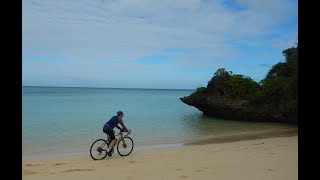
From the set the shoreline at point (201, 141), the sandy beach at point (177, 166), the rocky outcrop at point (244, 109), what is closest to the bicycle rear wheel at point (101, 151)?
the sandy beach at point (177, 166)

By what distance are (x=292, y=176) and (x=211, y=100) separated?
23.1 metres

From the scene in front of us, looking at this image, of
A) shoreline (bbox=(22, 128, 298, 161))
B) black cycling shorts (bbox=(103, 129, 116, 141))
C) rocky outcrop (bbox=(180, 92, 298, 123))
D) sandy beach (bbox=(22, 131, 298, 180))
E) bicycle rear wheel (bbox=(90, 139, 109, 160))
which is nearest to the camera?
sandy beach (bbox=(22, 131, 298, 180))

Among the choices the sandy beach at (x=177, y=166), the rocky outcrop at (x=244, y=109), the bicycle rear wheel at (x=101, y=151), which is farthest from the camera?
the rocky outcrop at (x=244, y=109)

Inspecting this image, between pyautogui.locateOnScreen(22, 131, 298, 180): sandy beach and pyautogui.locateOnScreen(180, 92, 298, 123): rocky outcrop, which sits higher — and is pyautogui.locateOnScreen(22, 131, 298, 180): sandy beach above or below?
below

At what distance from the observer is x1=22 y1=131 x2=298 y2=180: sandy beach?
9070mm

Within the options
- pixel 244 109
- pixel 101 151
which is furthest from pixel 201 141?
pixel 244 109

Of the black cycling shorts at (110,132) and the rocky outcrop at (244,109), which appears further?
the rocky outcrop at (244,109)

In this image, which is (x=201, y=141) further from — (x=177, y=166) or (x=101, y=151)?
(x=177, y=166)

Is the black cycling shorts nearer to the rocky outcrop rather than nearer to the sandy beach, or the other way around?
the sandy beach

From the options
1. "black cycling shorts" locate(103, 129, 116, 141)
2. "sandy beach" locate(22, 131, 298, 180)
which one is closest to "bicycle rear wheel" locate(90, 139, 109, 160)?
"sandy beach" locate(22, 131, 298, 180)

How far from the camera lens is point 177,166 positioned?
1045cm

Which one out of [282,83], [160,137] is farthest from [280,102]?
[160,137]

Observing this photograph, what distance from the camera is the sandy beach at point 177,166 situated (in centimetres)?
907

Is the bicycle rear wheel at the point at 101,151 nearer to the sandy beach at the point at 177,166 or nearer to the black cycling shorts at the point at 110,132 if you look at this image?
the sandy beach at the point at 177,166
